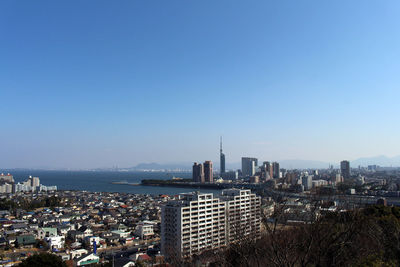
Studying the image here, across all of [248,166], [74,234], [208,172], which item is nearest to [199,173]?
[208,172]

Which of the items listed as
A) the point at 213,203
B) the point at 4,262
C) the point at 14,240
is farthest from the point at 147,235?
the point at 4,262

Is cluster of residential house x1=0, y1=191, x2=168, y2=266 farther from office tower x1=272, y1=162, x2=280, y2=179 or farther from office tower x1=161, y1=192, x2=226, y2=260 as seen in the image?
office tower x1=272, y1=162, x2=280, y2=179

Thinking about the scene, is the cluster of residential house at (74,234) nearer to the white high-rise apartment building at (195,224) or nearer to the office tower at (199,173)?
the white high-rise apartment building at (195,224)

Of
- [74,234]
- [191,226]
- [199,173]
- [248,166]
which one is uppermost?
[248,166]

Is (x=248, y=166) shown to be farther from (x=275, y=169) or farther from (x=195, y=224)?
(x=195, y=224)

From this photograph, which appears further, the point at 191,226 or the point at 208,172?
the point at 208,172

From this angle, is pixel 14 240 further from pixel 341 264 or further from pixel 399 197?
pixel 399 197

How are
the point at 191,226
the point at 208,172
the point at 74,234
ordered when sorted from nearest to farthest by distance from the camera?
the point at 191,226, the point at 74,234, the point at 208,172
